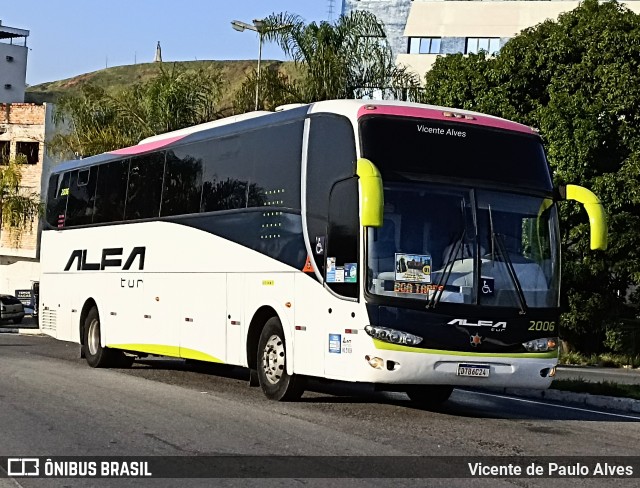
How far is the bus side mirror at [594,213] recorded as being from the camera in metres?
15.1

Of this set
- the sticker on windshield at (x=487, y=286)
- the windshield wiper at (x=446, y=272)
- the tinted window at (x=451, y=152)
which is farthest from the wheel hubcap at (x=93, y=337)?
the sticker on windshield at (x=487, y=286)

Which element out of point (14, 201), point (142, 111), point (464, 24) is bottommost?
point (14, 201)

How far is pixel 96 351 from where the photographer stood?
75.7 feet

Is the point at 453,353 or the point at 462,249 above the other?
the point at 462,249

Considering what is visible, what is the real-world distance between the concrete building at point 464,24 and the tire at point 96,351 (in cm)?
4368

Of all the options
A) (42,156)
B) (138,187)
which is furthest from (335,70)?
(42,156)

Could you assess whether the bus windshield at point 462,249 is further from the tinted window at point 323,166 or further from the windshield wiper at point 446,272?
the tinted window at point 323,166

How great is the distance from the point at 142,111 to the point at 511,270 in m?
36.9

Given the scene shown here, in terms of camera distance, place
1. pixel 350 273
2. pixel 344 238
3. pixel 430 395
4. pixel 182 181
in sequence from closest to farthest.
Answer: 1. pixel 350 273
2. pixel 344 238
3. pixel 430 395
4. pixel 182 181

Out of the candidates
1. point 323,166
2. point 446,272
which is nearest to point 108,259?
point 323,166

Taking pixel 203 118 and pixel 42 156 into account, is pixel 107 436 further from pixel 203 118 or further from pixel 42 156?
pixel 42 156

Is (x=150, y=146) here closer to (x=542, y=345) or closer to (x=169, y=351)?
(x=169, y=351)

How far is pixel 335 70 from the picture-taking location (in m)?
41.0

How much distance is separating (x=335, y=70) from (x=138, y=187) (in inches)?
791
